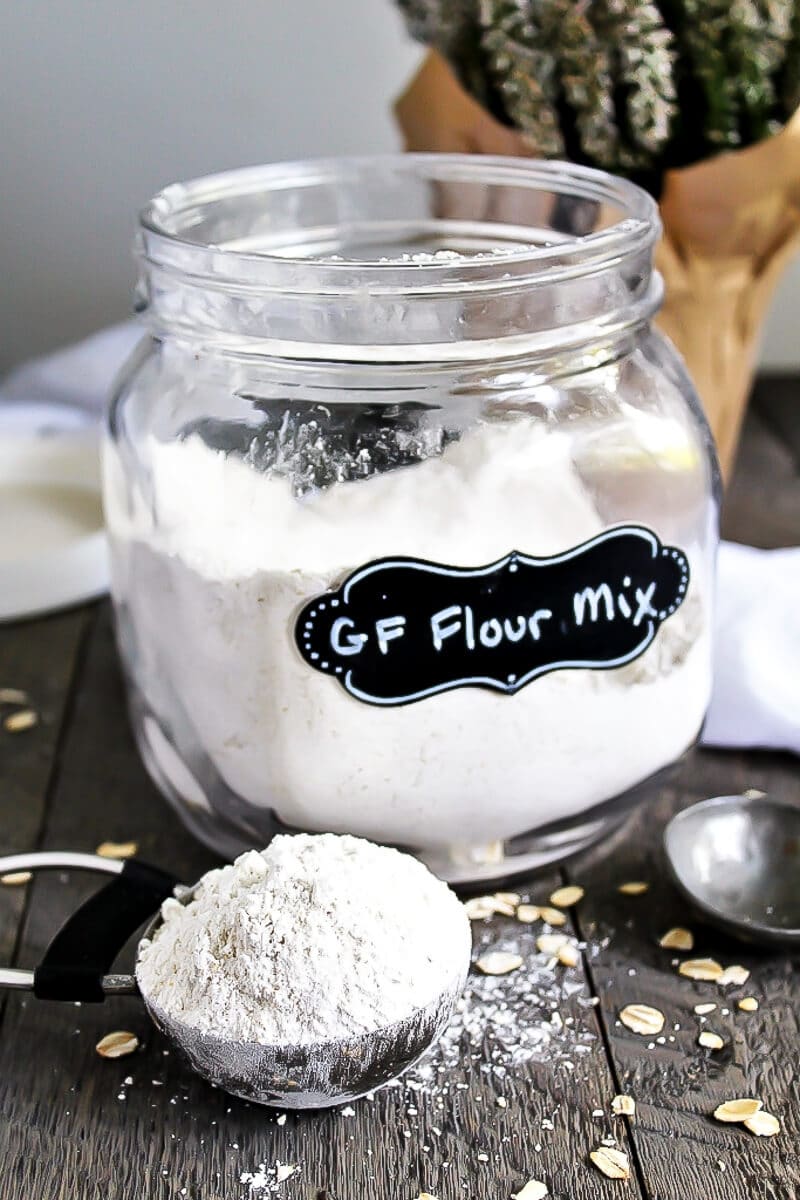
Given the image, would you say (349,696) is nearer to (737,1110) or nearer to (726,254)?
(737,1110)

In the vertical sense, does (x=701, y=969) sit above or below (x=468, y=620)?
below

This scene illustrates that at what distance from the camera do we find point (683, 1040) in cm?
52

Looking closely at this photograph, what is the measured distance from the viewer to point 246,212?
71 cm

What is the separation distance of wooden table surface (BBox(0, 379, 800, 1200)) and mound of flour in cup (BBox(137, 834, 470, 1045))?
5cm

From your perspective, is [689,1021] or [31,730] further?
[31,730]

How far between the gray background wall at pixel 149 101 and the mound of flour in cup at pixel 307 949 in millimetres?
818

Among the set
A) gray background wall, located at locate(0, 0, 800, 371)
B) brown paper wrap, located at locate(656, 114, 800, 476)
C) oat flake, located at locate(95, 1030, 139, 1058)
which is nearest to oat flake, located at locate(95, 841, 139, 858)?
oat flake, located at locate(95, 1030, 139, 1058)

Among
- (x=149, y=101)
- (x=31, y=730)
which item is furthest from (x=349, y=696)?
(x=149, y=101)

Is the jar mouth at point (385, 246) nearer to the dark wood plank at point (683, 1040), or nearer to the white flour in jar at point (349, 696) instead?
the white flour in jar at point (349, 696)

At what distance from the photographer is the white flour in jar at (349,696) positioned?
0.53 meters

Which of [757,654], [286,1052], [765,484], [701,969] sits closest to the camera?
[286,1052]

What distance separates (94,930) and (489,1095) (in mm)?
163

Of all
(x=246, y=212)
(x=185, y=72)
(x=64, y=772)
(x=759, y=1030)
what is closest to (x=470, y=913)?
(x=759, y=1030)

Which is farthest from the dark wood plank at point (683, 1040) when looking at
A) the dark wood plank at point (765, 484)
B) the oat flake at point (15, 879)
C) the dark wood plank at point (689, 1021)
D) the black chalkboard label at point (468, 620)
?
the dark wood plank at point (765, 484)
